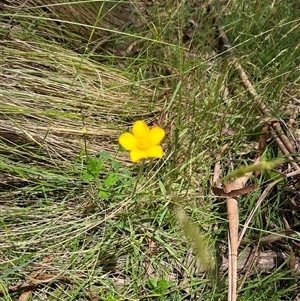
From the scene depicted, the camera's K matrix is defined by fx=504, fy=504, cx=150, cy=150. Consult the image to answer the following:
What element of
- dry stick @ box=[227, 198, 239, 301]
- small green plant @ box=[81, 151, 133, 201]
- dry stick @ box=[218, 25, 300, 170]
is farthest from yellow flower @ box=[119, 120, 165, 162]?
dry stick @ box=[218, 25, 300, 170]

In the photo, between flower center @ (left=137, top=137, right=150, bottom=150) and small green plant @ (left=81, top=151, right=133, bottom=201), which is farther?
small green plant @ (left=81, top=151, right=133, bottom=201)

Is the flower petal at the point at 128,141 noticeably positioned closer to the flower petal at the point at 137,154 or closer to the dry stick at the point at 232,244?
the flower petal at the point at 137,154

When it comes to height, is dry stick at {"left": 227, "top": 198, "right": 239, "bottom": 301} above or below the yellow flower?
below

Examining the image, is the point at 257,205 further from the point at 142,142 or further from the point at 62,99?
the point at 62,99

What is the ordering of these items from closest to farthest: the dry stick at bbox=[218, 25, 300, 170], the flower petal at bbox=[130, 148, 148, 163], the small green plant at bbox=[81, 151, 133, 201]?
the flower petal at bbox=[130, 148, 148, 163] → the small green plant at bbox=[81, 151, 133, 201] → the dry stick at bbox=[218, 25, 300, 170]

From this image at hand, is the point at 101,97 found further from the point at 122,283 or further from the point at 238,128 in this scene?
the point at 122,283

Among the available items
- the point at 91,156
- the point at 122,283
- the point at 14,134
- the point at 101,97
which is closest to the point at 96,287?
the point at 122,283

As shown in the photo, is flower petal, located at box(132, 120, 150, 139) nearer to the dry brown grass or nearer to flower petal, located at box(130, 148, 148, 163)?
flower petal, located at box(130, 148, 148, 163)
